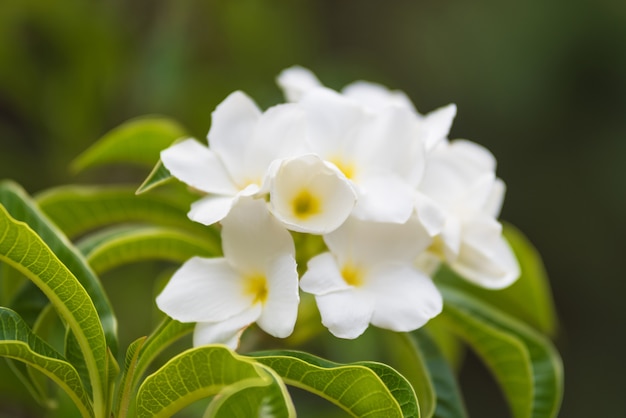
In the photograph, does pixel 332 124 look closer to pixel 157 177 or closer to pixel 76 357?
pixel 157 177

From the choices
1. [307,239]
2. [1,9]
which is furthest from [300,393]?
[307,239]

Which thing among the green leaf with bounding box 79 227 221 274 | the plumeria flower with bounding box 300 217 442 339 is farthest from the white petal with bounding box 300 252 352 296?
the green leaf with bounding box 79 227 221 274

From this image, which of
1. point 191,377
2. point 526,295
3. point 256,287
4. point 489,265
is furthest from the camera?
point 526,295

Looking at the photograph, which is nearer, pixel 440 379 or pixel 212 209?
pixel 212 209

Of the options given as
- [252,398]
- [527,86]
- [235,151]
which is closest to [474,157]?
[235,151]

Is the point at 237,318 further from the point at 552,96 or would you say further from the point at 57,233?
the point at 552,96

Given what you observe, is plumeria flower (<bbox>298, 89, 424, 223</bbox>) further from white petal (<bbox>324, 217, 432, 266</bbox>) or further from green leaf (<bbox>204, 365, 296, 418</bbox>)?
green leaf (<bbox>204, 365, 296, 418</bbox>)
